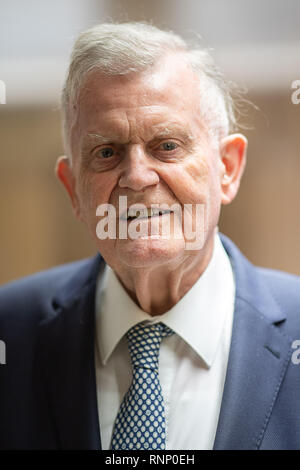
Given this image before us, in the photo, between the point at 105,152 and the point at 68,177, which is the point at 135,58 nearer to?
the point at 105,152

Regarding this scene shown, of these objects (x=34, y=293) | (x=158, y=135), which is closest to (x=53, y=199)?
(x=34, y=293)

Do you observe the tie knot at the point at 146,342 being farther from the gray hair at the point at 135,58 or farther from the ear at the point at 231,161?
the gray hair at the point at 135,58

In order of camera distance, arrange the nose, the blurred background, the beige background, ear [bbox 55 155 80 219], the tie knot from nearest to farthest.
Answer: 1. the nose
2. the tie knot
3. ear [bbox 55 155 80 219]
4. the blurred background
5. the beige background

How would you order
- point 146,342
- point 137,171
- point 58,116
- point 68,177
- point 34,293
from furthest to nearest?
point 58,116 < point 34,293 < point 68,177 < point 146,342 < point 137,171

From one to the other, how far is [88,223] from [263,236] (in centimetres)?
106

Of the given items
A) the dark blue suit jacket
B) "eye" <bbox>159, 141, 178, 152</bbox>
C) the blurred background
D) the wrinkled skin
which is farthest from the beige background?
"eye" <bbox>159, 141, 178, 152</bbox>

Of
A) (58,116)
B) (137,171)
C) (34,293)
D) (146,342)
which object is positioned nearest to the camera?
(137,171)

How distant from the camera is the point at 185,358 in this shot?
112cm

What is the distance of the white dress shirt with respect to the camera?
3.51ft

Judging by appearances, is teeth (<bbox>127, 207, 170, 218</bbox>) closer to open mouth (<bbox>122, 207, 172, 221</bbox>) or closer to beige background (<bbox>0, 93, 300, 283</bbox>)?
open mouth (<bbox>122, 207, 172, 221</bbox>)

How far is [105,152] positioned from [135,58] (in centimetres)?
19

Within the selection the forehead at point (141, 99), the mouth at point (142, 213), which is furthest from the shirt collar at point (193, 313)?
the forehead at point (141, 99)
